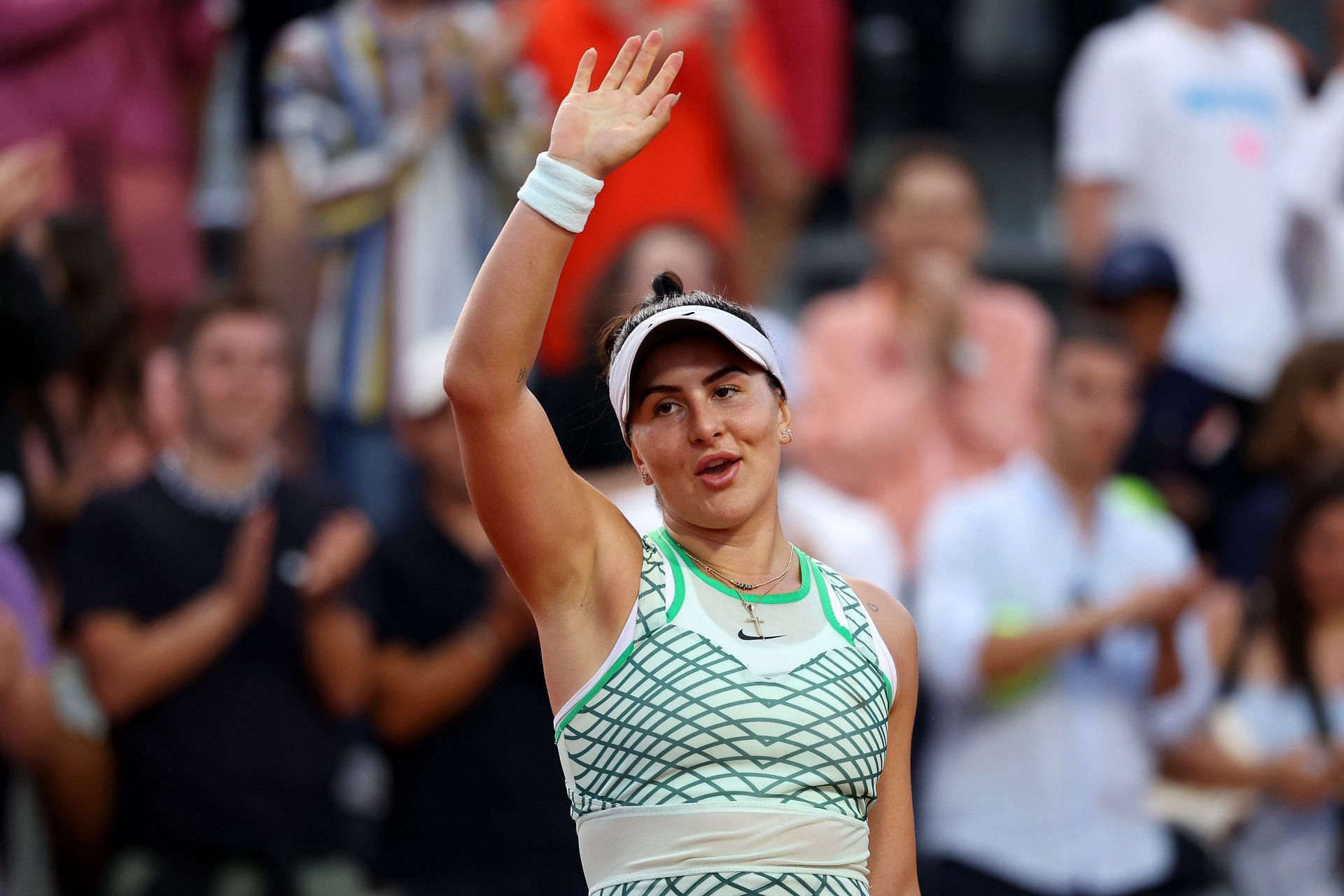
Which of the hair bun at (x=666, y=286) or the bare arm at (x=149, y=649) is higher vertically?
the hair bun at (x=666, y=286)

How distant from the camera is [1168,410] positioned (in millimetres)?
7094

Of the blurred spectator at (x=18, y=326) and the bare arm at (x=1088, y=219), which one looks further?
the bare arm at (x=1088, y=219)

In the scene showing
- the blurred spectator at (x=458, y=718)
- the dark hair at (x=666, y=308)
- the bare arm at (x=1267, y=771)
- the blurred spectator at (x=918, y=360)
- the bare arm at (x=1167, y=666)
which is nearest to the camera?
the dark hair at (x=666, y=308)

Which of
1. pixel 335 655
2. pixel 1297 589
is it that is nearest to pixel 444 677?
pixel 335 655

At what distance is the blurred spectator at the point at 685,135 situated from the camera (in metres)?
6.84

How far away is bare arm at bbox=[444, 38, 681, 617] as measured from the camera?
2879mm

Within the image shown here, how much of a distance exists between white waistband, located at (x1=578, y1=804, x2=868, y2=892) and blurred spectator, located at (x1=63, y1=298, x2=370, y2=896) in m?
2.68

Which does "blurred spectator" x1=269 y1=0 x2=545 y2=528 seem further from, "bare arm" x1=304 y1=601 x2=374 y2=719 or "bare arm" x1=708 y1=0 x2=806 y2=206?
"bare arm" x1=304 y1=601 x2=374 y2=719

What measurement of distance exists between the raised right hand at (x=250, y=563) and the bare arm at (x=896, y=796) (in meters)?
2.70

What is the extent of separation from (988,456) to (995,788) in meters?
1.48

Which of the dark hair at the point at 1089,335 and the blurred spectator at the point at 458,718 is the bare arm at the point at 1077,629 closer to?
the dark hair at the point at 1089,335

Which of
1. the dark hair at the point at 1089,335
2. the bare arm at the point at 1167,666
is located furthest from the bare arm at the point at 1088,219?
the bare arm at the point at 1167,666

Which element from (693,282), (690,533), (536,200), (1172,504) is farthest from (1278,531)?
(536,200)

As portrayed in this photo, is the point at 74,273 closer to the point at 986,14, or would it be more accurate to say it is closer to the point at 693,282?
the point at 693,282
